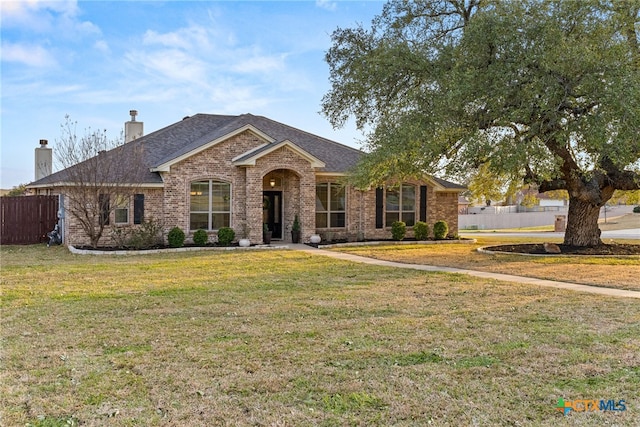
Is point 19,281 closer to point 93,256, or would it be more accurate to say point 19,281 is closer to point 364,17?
point 93,256

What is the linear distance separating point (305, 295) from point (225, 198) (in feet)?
37.7

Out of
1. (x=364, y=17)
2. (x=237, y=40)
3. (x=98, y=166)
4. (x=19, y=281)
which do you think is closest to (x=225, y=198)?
(x=98, y=166)

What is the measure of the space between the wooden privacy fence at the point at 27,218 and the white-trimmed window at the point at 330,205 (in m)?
10.7

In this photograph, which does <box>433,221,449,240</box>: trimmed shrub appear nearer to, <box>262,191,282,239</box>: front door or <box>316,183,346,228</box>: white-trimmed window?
<box>316,183,346,228</box>: white-trimmed window

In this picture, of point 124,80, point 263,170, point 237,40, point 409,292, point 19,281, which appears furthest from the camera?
point 263,170

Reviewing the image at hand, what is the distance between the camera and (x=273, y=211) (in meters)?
22.2

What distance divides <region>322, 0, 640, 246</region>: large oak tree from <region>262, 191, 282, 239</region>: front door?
6630 millimetres

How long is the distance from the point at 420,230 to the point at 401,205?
4.70 ft

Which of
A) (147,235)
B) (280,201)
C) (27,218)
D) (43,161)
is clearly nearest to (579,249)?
(280,201)

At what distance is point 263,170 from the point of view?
1989 centimetres

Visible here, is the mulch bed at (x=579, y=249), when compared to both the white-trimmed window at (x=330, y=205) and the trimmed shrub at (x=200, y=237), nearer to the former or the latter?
the white-trimmed window at (x=330, y=205)

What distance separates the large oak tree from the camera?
12.7 m

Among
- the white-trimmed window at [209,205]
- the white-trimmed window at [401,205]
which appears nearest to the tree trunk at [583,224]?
the white-trimmed window at [401,205]

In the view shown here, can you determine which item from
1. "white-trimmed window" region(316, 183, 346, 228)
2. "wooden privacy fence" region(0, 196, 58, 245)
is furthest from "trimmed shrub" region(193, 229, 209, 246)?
"wooden privacy fence" region(0, 196, 58, 245)
